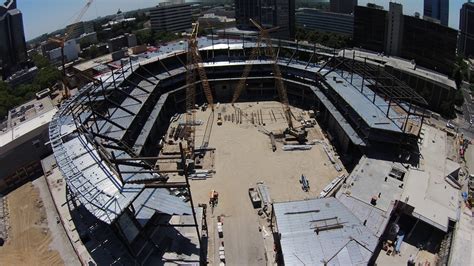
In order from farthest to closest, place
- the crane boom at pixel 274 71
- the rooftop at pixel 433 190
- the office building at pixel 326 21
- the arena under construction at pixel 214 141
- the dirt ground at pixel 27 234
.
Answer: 1. the office building at pixel 326 21
2. the crane boom at pixel 274 71
3. the rooftop at pixel 433 190
4. the dirt ground at pixel 27 234
5. the arena under construction at pixel 214 141

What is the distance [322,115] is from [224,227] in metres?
38.8

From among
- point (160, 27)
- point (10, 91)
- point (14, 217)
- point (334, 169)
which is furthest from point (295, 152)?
point (160, 27)

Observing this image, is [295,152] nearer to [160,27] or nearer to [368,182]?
[368,182]

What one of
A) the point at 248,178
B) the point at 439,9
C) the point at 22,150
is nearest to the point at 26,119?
the point at 22,150

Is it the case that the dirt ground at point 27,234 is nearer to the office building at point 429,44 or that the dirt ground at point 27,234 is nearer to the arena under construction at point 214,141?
the arena under construction at point 214,141

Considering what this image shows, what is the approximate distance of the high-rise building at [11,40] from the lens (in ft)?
418

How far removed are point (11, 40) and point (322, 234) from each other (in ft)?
444

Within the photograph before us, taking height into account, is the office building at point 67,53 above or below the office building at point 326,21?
below

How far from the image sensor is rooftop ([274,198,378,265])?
36.8 metres

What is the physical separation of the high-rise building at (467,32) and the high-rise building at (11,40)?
157m

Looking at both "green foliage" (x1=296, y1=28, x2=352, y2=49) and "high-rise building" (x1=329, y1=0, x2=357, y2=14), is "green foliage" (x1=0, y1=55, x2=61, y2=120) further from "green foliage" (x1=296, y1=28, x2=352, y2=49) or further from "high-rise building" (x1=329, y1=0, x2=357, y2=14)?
"high-rise building" (x1=329, y1=0, x2=357, y2=14)

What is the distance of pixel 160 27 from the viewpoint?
18638 cm

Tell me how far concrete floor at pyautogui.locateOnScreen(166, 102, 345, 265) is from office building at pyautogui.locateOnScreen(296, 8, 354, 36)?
109715 mm

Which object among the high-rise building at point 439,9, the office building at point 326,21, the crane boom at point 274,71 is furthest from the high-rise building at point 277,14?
the high-rise building at point 439,9
